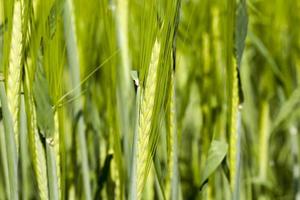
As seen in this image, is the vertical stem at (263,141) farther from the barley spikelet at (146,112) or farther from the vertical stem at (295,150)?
the barley spikelet at (146,112)

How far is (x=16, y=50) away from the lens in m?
0.56

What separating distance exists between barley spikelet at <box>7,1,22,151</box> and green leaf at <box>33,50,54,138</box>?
0.02 meters

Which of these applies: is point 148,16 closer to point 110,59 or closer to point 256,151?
point 110,59

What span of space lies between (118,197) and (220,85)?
0.30 m

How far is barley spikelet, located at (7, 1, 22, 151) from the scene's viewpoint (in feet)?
1.84

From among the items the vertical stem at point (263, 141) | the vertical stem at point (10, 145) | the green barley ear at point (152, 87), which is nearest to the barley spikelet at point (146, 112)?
the green barley ear at point (152, 87)

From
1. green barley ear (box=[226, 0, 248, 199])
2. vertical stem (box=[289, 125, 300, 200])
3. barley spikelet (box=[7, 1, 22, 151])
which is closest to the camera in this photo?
barley spikelet (box=[7, 1, 22, 151])

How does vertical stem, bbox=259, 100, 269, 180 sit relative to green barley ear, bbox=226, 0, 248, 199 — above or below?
below

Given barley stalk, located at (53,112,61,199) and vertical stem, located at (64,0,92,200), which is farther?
vertical stem, located at (64,0,92,200)

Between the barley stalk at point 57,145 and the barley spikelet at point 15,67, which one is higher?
the barley spikelet at point 15,67

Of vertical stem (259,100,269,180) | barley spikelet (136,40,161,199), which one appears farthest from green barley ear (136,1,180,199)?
vertical stem (259,100,269,180)

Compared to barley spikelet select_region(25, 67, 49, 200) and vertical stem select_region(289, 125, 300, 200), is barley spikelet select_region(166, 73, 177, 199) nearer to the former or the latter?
barley spikelet select_region(25, 67, 49, 200)

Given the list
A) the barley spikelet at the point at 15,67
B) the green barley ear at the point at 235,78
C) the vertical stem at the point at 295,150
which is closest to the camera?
the barley spikelet at the point at 15,67

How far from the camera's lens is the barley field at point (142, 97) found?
0.57 metres
